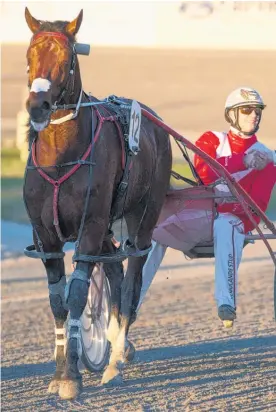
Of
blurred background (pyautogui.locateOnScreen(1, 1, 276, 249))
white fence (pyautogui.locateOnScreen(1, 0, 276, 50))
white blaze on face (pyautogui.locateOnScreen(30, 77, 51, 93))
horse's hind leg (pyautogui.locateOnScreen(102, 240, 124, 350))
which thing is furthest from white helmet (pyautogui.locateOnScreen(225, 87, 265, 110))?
white fence (pyautogui.locateOnScreen(1, 0, 276, 50))

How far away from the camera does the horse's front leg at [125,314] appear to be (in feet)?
23.3

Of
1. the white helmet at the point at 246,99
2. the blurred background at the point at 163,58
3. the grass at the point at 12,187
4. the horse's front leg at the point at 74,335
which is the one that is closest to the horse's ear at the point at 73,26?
the horse's front leg at the point at 74,335

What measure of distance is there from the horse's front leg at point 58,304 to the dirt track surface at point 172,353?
28cm

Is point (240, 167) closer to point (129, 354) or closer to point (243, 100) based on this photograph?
point (243, 100)

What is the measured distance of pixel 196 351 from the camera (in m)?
8.70

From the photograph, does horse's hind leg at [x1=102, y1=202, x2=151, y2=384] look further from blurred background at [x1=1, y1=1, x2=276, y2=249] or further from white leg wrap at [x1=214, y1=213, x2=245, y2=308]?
blurred background at [x1=1, y1=1, x2=276, y2=249]

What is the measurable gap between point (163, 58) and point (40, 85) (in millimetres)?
14661

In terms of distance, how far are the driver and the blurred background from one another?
827cm

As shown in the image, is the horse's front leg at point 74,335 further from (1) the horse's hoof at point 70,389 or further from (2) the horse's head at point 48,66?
(2) the horse's head at point 48,66

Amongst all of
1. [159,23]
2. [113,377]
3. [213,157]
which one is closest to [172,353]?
[113,377]

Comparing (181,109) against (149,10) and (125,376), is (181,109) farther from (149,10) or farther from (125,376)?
(125,376)

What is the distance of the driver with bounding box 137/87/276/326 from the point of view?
730 cm

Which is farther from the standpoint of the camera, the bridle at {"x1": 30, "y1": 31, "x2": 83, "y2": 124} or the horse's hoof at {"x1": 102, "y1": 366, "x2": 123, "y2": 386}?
the horse's hoof at {"x1": 102, "y1": 366, "x2": 123, "y2": 386}

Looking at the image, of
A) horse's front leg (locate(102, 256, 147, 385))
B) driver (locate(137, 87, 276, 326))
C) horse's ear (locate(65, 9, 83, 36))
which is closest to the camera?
horse's ear (locate(65, 9, 83, 36))
